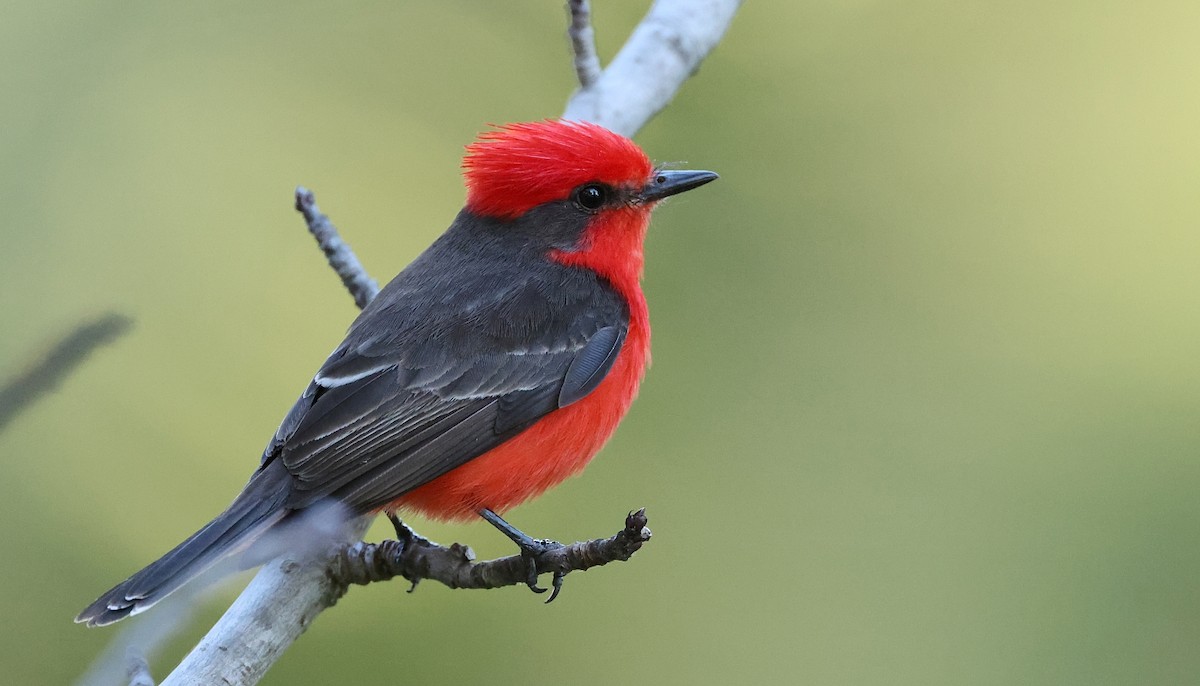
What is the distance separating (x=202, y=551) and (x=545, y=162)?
1.83 m

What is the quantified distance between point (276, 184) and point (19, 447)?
2145 mm

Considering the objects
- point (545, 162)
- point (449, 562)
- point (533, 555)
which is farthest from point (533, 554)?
point (545, 162)

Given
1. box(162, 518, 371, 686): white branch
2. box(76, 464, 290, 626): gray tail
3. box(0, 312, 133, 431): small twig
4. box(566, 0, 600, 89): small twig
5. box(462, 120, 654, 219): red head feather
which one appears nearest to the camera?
box(0, 312, 133, 431): small twig

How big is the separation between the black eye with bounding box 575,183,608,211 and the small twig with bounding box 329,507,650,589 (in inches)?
54.7

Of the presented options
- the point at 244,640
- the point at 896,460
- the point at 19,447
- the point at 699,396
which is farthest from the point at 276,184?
the point at 244,640

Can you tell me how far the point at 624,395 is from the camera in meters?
4.62

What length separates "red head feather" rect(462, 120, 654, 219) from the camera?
15.4ft

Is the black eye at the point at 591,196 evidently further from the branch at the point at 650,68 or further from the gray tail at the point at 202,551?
the gray tail at the point at 202,551

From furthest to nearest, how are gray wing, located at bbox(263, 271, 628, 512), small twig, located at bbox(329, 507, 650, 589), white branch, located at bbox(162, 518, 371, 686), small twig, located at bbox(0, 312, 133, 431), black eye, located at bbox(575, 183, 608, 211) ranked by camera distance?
1. black eye, located at bbox(575, 183, 608, 211)
2. gray wing, located at bbox(263, 271, 628, 512)
3. white branch, located at bbox(162, 518, 371, 686)
4. small twig, located at bbox(329, 507, 650, 589)
5. small twig, located at bbox(0, 312, 133, 431)

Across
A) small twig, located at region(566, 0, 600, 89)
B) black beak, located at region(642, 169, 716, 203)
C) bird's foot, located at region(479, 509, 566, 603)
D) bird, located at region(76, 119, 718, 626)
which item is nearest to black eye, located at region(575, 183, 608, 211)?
bird, located at region(76, 119, 718, 626)

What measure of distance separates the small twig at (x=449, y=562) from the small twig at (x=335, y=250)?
46.8 inches

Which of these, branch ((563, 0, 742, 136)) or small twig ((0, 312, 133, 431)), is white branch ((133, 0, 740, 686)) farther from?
small twig ((0, 312, 133, 431))

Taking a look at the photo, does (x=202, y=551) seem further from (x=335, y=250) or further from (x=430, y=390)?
(x=335, y=250)

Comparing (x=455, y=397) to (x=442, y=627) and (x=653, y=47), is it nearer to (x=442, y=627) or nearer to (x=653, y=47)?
(x=653, y=47)
